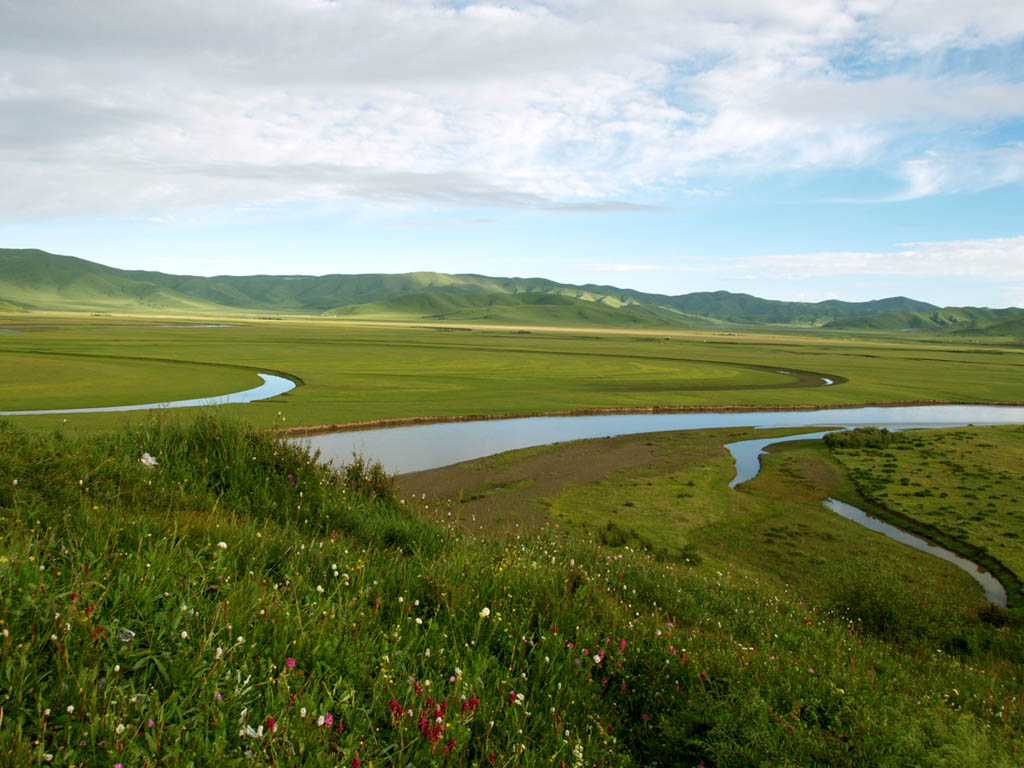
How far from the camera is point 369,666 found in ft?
15.8

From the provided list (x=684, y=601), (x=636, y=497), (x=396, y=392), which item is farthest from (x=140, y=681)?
(x=396, y=392)

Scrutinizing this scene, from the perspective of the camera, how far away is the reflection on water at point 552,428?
29.6 m

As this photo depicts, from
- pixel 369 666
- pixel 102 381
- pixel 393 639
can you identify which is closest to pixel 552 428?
pixel 393 639

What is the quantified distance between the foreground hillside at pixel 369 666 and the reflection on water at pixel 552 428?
587 inches

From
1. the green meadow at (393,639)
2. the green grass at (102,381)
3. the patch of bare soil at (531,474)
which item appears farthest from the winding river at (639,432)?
the green grass at (102,381)

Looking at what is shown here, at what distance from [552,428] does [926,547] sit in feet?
70.4

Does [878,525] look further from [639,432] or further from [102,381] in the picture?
[102,381]

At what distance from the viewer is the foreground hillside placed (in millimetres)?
3809

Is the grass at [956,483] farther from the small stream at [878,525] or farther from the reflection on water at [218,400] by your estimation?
the reflection on water at [218,400]

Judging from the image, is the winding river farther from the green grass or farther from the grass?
the green grass

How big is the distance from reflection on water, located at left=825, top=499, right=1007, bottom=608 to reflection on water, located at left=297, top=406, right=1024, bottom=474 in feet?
48.1

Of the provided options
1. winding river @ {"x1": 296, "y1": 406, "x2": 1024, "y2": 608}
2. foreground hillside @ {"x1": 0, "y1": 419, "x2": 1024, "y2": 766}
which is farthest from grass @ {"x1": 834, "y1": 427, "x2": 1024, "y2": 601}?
foreground hillside @ {"x1": 0, "y1": 419, "x2": 1024, "y2": 766}

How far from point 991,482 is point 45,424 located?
141 ft

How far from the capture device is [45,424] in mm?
29828
